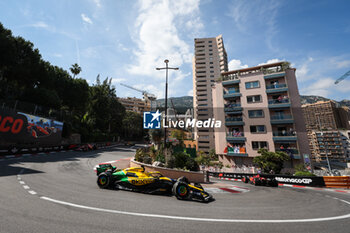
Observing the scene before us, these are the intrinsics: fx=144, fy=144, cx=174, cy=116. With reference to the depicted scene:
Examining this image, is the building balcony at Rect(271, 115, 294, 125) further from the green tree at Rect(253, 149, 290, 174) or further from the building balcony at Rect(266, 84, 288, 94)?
the green tree at Rect(253, 149, 290, 174)

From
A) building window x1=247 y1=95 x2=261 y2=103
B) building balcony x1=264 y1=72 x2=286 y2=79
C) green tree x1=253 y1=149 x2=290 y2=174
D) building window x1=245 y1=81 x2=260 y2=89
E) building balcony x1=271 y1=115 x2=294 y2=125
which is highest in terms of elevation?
building balcony x1=264 y1=72 x2=286 y2=79

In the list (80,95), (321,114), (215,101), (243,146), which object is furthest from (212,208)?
(321,114)

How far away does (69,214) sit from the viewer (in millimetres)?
3967

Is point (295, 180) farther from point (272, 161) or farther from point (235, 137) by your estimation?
point (235, 137)

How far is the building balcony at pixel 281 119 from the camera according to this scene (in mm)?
26155

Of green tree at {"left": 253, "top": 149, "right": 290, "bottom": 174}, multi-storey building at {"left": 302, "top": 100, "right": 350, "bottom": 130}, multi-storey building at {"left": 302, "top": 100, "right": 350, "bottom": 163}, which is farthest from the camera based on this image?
multi-storey building at {"left": 302, "top": 100, "right": 350, "bottom": 130}

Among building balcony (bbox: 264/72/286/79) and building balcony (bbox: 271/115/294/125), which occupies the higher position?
building balcony (bbox: 264/72/286/79)

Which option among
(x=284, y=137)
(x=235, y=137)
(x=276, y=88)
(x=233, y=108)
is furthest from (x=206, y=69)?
(x=284, y=137)

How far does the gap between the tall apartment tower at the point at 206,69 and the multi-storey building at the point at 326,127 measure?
101 m

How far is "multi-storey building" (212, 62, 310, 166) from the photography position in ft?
85.8

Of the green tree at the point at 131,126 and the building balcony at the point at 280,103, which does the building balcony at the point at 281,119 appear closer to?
the building balcony at the point at 280,103

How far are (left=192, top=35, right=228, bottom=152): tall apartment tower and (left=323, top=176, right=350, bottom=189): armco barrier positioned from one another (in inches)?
2408

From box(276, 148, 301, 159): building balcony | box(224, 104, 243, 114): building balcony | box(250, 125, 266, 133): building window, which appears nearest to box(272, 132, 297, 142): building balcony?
box(276, 148, 301, 159): building balcony

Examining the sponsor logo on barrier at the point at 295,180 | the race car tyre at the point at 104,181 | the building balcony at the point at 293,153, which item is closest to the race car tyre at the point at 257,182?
the sponsor logo on barrier at the point at 295,180
